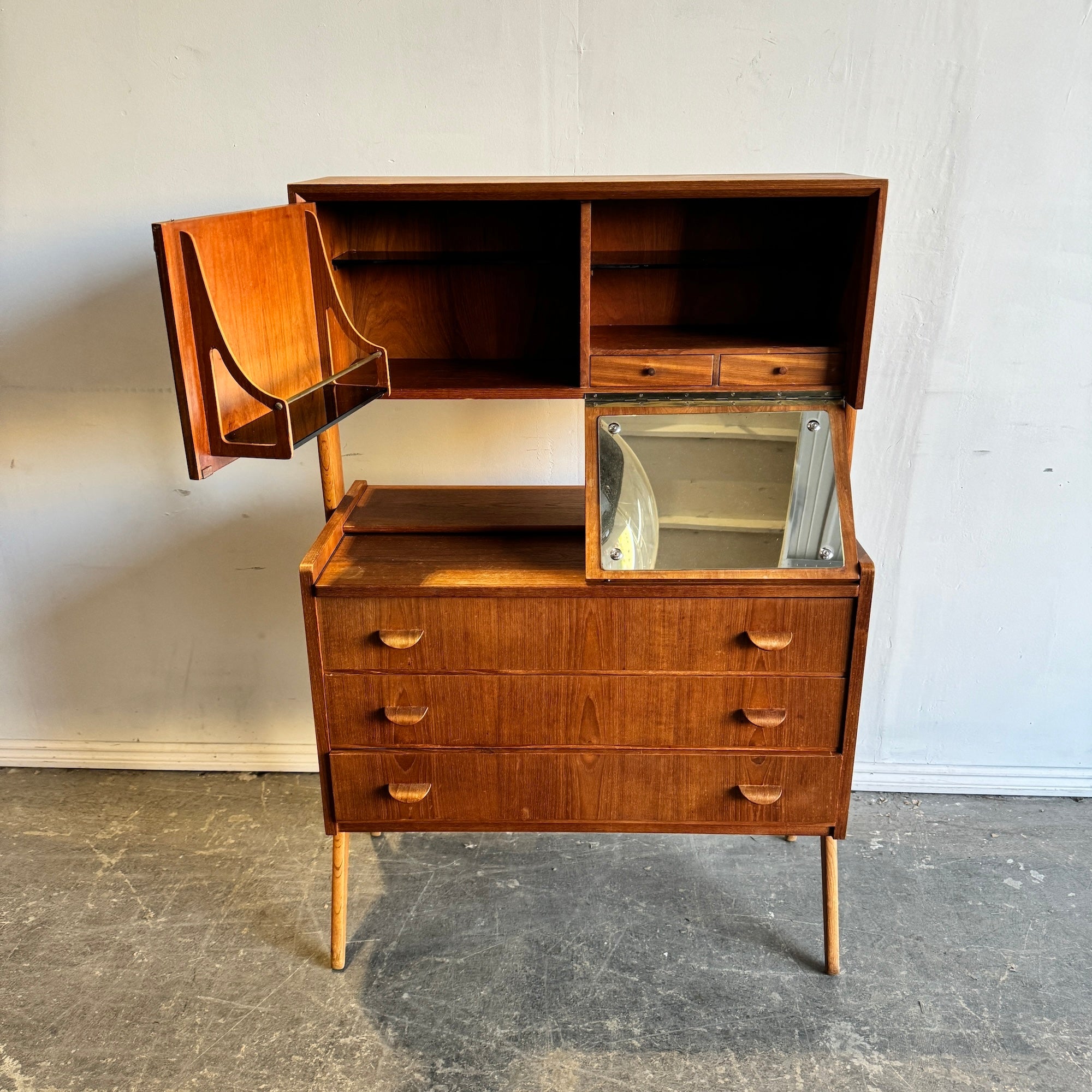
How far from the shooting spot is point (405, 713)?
6.64ft

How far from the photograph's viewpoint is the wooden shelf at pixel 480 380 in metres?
1.97

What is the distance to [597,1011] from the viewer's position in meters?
2.07

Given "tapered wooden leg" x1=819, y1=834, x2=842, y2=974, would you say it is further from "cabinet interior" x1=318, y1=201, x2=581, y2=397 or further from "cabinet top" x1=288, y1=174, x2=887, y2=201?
"cabinet top" x1=288, y1=174, x2=887, y2=201

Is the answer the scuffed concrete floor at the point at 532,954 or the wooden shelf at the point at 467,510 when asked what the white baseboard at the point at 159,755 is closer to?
the scuffed concrete floor at the point at 532,954

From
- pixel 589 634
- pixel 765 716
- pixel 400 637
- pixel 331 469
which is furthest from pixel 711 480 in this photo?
pixel 331 469

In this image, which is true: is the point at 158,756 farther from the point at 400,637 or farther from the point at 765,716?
the point at 765,716

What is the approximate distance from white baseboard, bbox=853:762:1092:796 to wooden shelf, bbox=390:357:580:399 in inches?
62.5

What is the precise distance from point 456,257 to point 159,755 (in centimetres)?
183

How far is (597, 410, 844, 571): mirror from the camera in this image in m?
1.95

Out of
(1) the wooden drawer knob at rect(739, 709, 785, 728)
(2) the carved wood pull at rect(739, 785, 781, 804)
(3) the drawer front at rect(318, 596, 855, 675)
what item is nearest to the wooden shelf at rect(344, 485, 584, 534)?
(3) the drawer front at rect(318, 596, 855, 675)

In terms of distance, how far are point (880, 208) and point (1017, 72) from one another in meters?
0.73

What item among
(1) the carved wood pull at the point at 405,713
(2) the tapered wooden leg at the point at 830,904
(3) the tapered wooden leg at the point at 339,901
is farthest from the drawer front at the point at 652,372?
(3) the tapered wooden leg at the point at 339,901

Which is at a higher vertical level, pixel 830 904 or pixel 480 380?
pixel 480 380

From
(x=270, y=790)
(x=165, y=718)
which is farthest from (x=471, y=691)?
(x=165, y=718)
